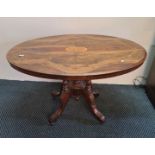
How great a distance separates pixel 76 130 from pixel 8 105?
2.38 feet

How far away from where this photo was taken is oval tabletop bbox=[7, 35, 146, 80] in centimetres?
110

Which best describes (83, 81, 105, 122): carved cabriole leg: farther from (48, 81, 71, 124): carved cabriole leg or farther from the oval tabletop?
the oval tabletop

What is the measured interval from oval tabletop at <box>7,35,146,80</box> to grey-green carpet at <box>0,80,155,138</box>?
2.01 feet

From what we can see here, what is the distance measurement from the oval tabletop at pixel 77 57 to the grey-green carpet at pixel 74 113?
0.61 m

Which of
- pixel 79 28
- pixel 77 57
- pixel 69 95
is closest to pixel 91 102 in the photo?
pixel 69 95

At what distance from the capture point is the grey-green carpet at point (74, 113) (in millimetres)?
1525

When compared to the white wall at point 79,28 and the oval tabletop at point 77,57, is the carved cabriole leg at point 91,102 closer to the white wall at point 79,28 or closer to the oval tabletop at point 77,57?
the oval tabletop at point 77,57

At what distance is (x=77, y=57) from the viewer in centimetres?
128

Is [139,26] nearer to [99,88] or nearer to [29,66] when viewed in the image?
[99,88]

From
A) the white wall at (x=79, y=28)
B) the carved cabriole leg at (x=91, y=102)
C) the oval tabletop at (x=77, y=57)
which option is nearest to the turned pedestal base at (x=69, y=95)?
the carved cabriole leg at (x=91, y=102)
